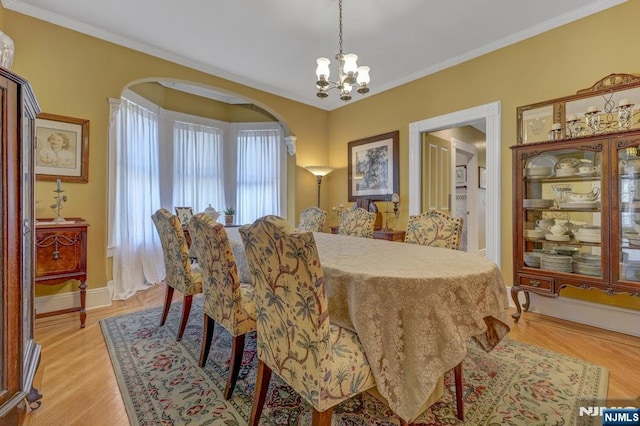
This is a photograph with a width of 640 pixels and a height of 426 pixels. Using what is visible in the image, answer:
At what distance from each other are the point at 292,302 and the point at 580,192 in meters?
2.76

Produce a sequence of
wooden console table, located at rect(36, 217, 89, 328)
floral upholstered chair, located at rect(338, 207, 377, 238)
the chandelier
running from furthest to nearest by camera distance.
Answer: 1. floral upholstered chair, located at rect(338, 207, 377, 238)
2. wooden console table, located at rect(36, 217, 89, 328)
3. the chandelier

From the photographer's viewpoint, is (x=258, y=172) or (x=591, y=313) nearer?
(x=591, y=313)

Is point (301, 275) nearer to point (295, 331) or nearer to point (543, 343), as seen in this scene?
point (295, 331)

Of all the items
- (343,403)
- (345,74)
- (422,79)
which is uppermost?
(422,79)

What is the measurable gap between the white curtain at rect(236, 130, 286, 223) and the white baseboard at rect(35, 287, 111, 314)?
7.49 feet

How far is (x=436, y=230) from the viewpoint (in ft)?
7.59

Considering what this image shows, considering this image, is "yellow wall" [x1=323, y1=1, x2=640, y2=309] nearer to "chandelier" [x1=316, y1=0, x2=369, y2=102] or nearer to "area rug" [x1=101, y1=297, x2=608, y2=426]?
"area rug" [x1=101, y1=297, x2=608, y2=426]

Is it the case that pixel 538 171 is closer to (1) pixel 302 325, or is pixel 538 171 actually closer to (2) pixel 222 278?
(1) pixel 302 325

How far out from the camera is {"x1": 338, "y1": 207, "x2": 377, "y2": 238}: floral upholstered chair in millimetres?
3094

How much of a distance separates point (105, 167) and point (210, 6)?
1896 millimetres

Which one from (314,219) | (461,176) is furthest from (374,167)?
(461,176)

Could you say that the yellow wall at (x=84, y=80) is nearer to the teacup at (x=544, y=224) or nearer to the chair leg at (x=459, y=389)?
the chair leg at (x=459, y=389)

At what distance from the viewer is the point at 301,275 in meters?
1.05

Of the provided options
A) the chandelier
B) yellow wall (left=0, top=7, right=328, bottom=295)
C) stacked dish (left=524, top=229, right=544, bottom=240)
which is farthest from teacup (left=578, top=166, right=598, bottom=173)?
yellow wall (left=0, top=7, right=328, bottom=295)
